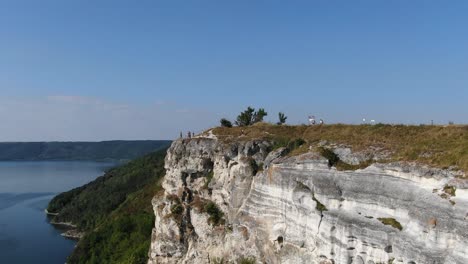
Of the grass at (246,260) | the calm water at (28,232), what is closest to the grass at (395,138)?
the grass at (246,260)

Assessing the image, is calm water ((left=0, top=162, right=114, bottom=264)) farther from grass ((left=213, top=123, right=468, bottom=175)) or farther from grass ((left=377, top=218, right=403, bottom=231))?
grass ((left=377, top=218, right=403, bottom=231))

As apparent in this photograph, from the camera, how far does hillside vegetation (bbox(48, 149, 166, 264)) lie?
6175cm

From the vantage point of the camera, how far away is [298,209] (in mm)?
26188

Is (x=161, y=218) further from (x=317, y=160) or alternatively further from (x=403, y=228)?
(x=403, y=228)

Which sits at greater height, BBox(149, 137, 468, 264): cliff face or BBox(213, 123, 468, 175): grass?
BBox(213, 123, 468, 175): grass

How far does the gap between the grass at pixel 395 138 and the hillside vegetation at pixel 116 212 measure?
78.2ft

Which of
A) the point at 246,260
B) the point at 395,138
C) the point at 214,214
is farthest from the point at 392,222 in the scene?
the point at 214,214

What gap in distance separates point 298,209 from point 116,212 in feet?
230

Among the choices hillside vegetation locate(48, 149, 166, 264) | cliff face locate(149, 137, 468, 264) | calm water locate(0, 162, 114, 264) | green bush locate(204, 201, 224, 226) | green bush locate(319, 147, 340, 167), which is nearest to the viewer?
cliff face locate(149, 137, 468, 264)

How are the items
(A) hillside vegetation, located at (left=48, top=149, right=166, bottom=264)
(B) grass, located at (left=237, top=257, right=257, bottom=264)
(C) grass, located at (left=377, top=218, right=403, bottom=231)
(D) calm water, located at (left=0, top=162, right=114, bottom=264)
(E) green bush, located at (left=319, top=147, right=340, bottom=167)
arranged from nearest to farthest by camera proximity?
(C) grass, located at (left=377, top=218, right=403, bottom=231), (E) green bush, located at (left=319, top=147, right=340, bottom=167), (B) grass, located at (left=237, top=257, right=257, bottom=264), (A) hillside vegetation, located at (left=48, top=149, right=166, bottom=264), (D) calm water, located at (left=0, top=162, right=114, bottom=264)

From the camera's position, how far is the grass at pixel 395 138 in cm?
2024

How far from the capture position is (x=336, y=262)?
2267 centimetres

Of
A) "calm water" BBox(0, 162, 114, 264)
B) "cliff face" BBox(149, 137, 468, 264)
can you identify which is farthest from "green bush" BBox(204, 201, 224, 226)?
"calm water" BBox(0, 162, 114, 264)

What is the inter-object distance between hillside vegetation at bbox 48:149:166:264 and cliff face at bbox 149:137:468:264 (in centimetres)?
1426
